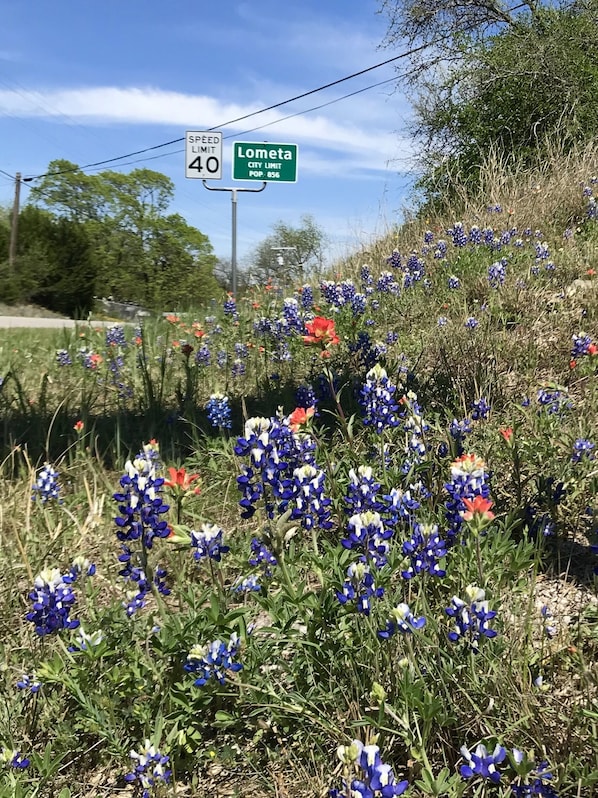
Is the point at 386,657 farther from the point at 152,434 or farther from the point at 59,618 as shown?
the point at 152,434

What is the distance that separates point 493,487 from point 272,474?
109cm

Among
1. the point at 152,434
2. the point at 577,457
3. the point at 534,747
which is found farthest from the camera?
the point at 152,434

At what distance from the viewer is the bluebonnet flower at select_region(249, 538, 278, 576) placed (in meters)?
1.76

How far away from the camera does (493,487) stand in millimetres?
2326

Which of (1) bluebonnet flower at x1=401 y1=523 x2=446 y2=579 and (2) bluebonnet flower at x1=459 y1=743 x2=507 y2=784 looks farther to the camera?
(1) bluebonnet flower at x1=401 y1=523 x2=446 y2=579

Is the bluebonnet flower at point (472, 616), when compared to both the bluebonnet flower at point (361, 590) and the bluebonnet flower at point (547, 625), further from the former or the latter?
the bluebonnet flower at point (547, 625)

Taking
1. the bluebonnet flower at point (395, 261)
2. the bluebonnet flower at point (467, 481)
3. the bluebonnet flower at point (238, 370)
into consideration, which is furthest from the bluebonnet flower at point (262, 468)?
the bluebonnet flower at point (395, 261)

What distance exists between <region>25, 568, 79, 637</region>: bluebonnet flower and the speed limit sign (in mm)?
8458

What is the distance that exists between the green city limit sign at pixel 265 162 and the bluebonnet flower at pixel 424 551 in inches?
335

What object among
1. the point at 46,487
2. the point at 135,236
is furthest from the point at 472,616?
the point at 135,236

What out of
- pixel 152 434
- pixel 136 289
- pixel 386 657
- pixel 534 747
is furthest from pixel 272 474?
pixel 136 289

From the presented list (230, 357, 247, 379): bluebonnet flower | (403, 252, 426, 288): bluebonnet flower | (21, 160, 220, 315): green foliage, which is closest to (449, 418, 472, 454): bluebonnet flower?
(230, 357, 247, 379): bluebonnet flower

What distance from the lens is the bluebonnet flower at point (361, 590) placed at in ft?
4.46

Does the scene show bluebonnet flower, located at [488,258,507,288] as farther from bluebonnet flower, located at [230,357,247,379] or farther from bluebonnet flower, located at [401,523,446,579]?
bluebonnet flower, located at [401,523,446,579]
